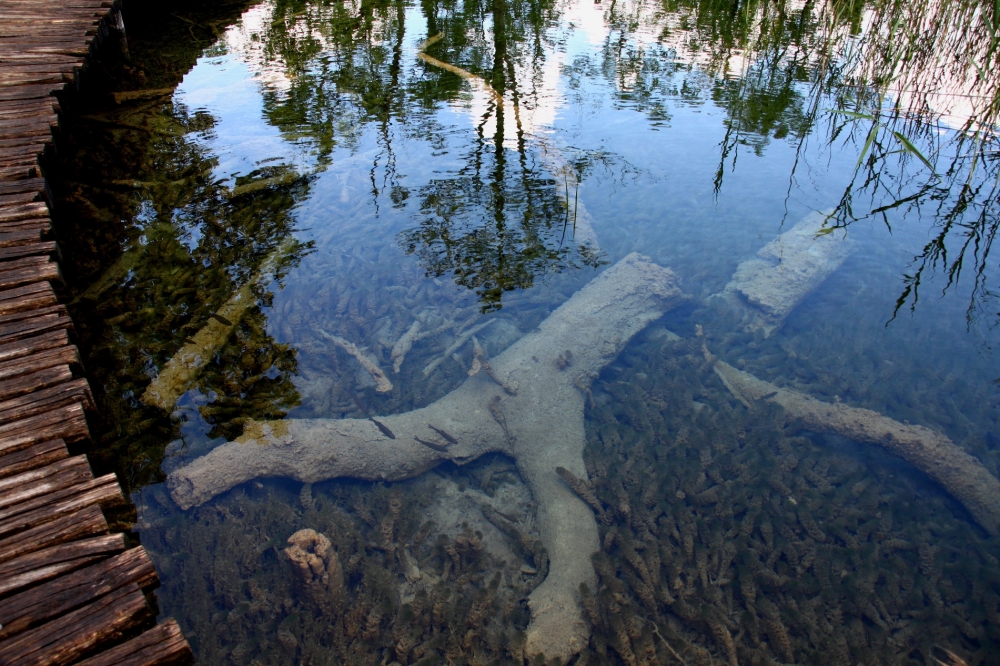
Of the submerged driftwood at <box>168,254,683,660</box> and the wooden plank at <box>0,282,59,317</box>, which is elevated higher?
the wooden plank at <box>0,282,59,317</box>

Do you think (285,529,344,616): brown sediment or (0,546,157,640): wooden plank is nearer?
(0,546,157,640): wooden plank

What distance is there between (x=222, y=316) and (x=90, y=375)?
1.13 m

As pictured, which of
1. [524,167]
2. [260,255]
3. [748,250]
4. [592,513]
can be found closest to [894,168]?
[748,250]

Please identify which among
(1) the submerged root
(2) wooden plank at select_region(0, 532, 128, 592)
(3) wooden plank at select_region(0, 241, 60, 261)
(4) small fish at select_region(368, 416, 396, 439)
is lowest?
(4) small fish at select_region(368, 416, 396, 439)

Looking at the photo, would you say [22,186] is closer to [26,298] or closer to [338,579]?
[26,298]

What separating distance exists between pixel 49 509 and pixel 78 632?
2.28 ft

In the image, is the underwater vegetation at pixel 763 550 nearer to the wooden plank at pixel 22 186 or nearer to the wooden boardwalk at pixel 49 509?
the wooden boardwalk at pixel 49 509

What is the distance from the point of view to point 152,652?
2178mm

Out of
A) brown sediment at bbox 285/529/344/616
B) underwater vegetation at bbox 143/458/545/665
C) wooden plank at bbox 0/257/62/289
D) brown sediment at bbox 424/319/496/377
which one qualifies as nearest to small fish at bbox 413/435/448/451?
underwater vegetation at bbox 143/458/545/665

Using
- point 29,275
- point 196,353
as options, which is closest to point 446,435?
point 196,353

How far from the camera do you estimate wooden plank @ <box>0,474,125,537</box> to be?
8.30 feet

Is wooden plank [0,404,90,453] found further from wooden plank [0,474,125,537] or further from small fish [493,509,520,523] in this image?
small fish [493,509,520,523]

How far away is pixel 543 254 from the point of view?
6.49 m

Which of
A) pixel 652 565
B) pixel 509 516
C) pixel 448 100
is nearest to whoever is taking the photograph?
pixel 652 565
